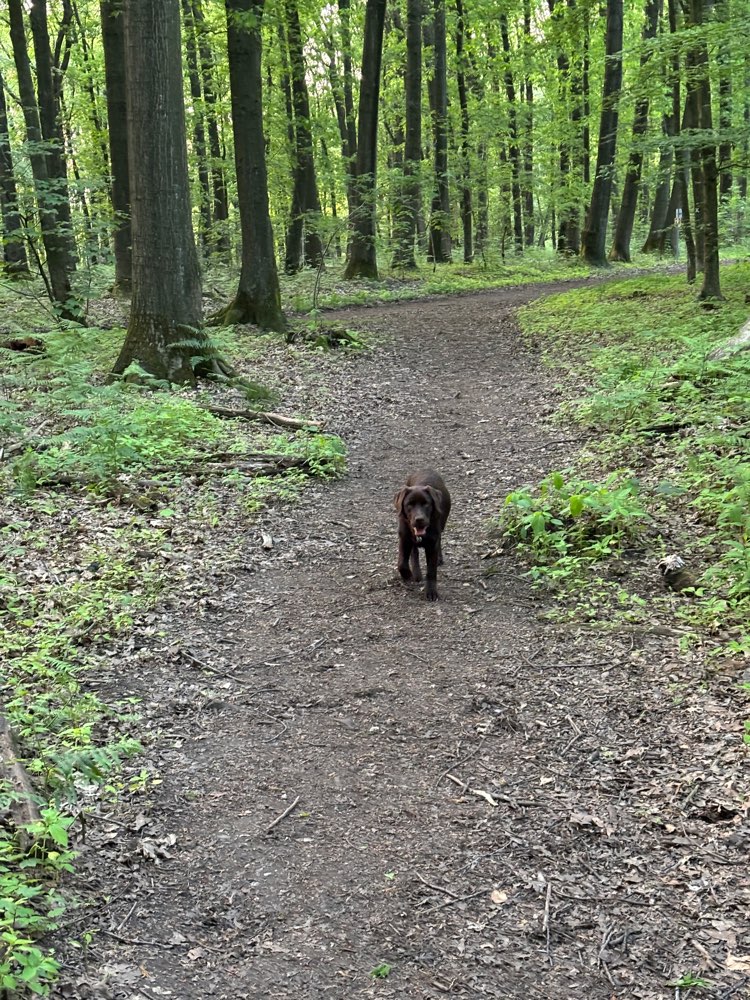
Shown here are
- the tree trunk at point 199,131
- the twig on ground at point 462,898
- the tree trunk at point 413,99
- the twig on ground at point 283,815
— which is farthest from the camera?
the tree trunk at point 199,131

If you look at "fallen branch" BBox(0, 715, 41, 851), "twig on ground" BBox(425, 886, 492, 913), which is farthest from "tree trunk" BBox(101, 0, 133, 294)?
"twig on ground" BBox(425, 886, 492, 913)

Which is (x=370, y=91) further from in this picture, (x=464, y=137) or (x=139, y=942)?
(x=139, y=942)

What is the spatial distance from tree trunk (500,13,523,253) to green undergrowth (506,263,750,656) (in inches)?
707

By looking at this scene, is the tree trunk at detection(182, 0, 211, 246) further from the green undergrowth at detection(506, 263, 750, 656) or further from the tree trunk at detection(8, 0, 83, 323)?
the green undergrowth at detection(506, 263, 750, 656)

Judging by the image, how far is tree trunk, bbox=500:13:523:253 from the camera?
1051 inches

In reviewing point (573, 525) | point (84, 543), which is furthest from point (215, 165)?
point (573, 525)

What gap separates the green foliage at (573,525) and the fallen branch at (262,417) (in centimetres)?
381

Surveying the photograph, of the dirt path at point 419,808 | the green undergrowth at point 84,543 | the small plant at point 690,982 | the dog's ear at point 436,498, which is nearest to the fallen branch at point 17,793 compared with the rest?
the green undergrowth at point 84,543

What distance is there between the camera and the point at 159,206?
10203mm

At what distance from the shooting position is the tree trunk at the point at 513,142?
1051 inches

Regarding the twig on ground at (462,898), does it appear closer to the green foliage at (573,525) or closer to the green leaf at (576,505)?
the green foliage at (573,525)

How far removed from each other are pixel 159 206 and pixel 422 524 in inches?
275

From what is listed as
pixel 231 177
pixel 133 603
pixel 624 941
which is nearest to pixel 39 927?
pixel 624 941

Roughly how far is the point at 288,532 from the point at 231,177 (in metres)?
22.1
